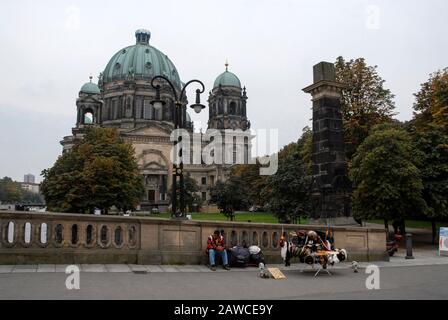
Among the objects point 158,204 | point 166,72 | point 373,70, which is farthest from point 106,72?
point 373,70

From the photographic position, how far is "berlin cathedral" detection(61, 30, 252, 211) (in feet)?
310

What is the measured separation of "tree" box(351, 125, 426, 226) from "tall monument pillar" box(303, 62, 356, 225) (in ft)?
25.8

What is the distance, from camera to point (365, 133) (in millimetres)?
34406

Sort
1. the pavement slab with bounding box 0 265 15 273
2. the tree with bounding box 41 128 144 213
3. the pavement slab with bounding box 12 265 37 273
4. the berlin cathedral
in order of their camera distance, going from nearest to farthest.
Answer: the pavement slab with bounding box 0 265 15 273 < the pavement slab with bounding box 12 265 37 273 < the tree with bounding box 41 128 144 213 < the berlin cathedral

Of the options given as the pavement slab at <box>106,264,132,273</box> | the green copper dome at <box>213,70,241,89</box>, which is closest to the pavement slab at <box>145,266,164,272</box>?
the pavement slab at <box>106,264,132,273</box>

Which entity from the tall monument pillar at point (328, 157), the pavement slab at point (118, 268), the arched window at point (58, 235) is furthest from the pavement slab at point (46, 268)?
the tall monument pillar at point (328, 157)

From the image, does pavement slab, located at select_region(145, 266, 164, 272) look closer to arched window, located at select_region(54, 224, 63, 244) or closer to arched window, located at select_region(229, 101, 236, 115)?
arched window, located at select_region(54, 224, 63, 244)

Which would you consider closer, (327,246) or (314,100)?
(327,246)

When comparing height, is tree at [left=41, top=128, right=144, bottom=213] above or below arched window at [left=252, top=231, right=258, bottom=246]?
above

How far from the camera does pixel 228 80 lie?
104000 mm

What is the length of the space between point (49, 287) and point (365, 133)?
30.1 meters

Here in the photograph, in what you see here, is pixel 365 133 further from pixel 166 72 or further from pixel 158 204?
pixel 166 72

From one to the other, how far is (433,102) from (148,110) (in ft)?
245

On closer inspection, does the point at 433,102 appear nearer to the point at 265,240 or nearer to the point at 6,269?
the point at 265,240
